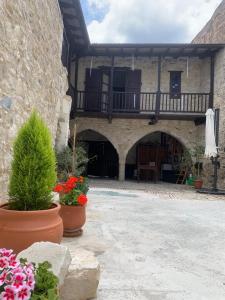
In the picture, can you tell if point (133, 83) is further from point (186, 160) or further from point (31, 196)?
point (31, 196)

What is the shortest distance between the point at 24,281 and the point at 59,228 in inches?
39.9

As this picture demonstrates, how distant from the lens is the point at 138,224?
4332 millimetres

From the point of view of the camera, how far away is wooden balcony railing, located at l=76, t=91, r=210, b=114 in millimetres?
11955

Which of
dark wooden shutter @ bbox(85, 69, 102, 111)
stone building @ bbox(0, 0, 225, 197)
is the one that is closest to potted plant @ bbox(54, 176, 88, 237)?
stone building @ bbox(0, 0, 225, 197)

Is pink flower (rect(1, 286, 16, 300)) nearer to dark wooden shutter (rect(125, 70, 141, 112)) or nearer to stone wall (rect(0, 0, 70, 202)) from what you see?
stone wall (rect(0, 0, 70, 202))

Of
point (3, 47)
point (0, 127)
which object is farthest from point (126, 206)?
point (3, 47)

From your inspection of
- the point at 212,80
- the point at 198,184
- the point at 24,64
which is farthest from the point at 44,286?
the point at 212,80

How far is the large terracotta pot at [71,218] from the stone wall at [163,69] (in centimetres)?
1027

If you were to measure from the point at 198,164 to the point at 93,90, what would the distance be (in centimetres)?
534

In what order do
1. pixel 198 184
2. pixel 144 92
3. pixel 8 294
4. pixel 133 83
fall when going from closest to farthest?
pixel 8 294 → pixel 198 184 → pixel 144 92 → pixel 133 83

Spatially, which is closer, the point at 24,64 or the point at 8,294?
the point at 8,294

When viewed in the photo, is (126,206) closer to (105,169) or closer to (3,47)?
(3,47)

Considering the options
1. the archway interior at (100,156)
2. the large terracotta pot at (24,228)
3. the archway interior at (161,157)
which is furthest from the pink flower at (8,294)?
the archway interior at (100,156)

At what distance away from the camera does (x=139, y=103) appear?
40.5 ft
